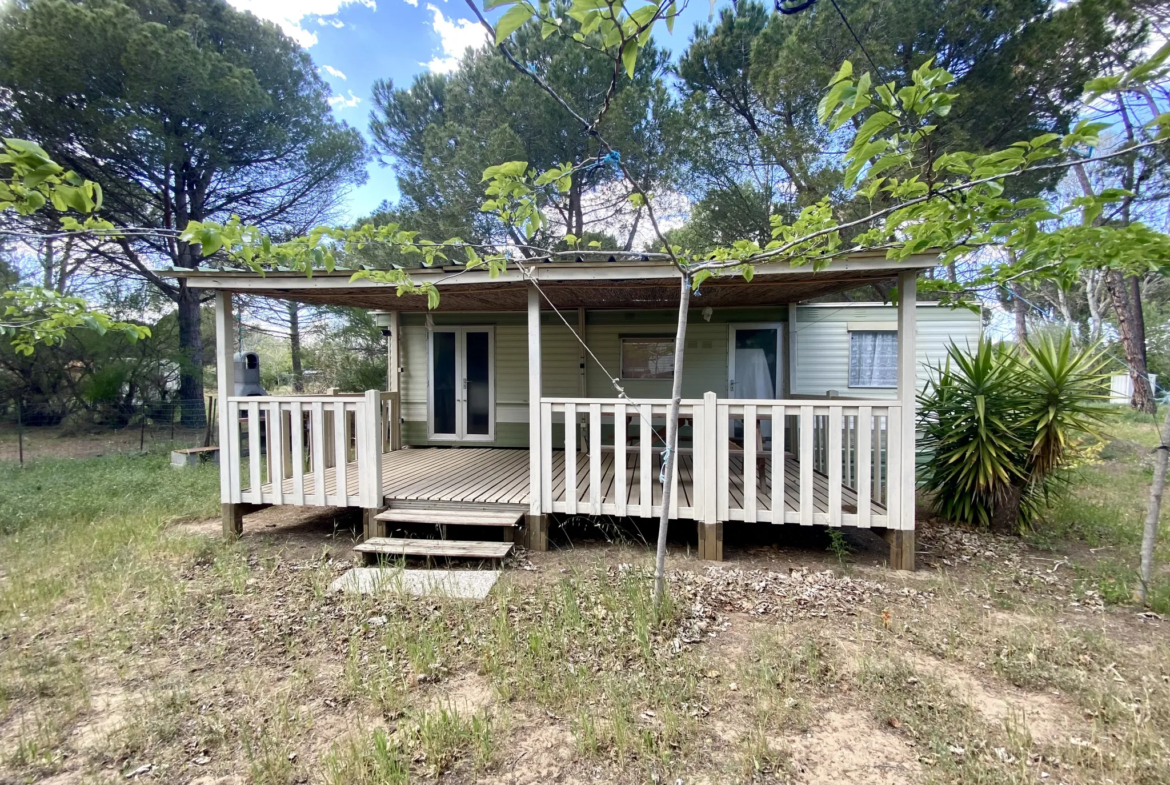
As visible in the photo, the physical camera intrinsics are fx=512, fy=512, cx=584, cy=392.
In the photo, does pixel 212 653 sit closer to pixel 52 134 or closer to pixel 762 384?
pixel 762 384

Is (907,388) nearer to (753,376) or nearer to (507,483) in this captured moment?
(753,376)

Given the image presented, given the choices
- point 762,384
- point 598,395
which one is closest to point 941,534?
point 762,384

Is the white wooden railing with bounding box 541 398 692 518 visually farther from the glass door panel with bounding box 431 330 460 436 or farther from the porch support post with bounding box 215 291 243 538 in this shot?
the glass door panel with bounding box 431 330 460 436

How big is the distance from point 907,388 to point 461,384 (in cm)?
531

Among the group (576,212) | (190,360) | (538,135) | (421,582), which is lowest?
(421,582)

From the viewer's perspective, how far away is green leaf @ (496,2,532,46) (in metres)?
1.38

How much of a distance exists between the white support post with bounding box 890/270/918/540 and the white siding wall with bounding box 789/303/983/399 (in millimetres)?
3093

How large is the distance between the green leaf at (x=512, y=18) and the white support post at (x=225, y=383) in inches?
158

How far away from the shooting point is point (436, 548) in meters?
3.90

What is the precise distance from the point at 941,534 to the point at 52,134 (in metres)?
14.9

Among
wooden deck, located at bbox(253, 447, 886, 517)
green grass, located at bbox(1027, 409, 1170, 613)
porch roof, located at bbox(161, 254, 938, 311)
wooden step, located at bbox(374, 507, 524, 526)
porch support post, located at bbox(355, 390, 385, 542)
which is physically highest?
porch roof, located at bbox(161, 254, 938, 311)

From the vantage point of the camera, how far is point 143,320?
1199 cm

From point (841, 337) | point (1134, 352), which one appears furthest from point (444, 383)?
point (1134, 352)

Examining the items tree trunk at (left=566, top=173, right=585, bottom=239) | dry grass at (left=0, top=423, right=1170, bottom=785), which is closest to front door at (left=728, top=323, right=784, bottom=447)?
dry grass at (left=0, top=423, right=1170, bottom=785)
